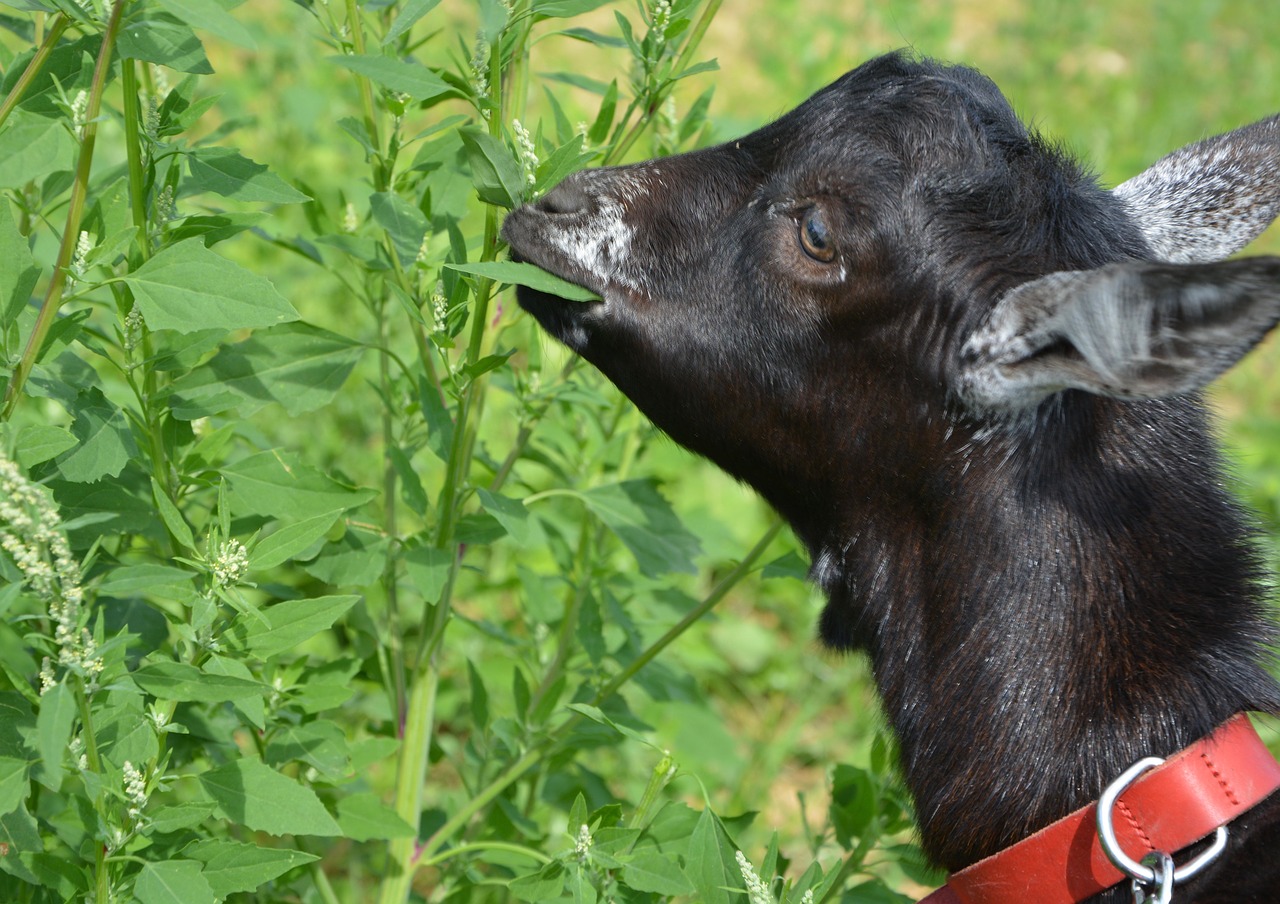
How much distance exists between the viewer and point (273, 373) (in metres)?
2.42

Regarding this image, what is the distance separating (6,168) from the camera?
1.96 metres

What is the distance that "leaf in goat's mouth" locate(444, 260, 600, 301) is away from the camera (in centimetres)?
201

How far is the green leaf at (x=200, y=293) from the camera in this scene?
1.90 meters

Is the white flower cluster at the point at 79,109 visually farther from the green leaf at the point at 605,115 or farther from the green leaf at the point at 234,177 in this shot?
the green leaf at the point at 605,115

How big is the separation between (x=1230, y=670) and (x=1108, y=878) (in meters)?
0.48

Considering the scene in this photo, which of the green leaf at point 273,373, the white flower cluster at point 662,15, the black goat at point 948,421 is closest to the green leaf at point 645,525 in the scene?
the black goat at point 948,421

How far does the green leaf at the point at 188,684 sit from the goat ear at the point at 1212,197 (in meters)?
2.07

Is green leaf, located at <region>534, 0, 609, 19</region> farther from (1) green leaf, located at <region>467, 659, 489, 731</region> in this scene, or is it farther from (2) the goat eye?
(1) green leaf, located at <region>467, 659, 489, 731</region>

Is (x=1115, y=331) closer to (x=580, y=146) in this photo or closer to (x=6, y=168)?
(x=580, y=146)

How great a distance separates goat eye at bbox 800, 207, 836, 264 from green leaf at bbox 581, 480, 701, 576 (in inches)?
24.0

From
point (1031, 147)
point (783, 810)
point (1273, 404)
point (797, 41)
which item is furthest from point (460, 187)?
point (797, 41)

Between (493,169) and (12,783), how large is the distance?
1.19 metres

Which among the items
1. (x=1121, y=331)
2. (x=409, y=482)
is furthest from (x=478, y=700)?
(x=1121, y=331)

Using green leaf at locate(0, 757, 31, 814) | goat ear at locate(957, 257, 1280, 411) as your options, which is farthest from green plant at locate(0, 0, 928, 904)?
goat ear at locate(957, 257, 1280, 411)
